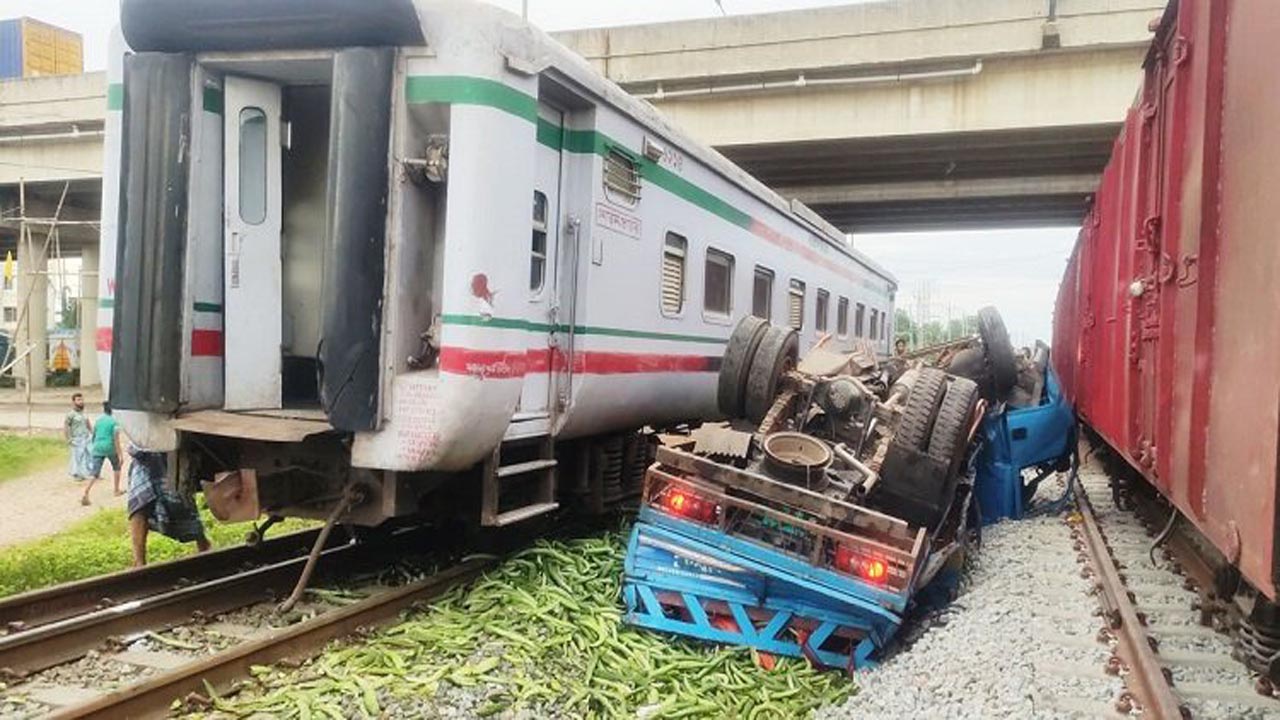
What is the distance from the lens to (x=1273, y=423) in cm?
256

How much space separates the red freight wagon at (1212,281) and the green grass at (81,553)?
595 centimetres

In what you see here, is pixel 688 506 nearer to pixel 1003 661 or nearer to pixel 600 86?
pixel 1003 661

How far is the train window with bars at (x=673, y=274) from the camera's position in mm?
8023

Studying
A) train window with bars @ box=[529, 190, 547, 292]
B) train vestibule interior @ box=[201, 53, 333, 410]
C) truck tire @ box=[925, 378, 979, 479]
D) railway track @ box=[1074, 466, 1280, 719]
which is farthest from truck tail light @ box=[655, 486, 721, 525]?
train vestibule interior @ box=[201, 53, 333, 410]

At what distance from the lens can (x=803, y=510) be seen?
539cm

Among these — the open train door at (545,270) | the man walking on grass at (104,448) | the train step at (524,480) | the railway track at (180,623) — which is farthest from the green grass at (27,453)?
the open train door at (545,270)

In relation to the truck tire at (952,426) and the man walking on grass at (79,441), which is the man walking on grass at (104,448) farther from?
the truck tire at (952,426)

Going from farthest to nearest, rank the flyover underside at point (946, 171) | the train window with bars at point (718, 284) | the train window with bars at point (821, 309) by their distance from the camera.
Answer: the flyover underside at point (946, 171) → the train window with bars at point (821, 309) → the train window with bars at point (718, 284)

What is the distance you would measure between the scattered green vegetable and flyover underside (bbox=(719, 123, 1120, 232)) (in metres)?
14.0

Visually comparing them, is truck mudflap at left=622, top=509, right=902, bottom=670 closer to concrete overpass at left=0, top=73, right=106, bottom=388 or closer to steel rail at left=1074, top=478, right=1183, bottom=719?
steel rail at left=1074, top=478, right=1183, bottom=719

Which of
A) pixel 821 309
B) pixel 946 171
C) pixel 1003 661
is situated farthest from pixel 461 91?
pixel 946 171

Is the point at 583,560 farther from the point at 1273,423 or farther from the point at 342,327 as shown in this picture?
the point at 1273,423

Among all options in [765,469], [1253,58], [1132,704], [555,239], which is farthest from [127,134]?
[1132,704]

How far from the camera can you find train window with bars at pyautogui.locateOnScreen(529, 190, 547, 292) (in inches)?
245
